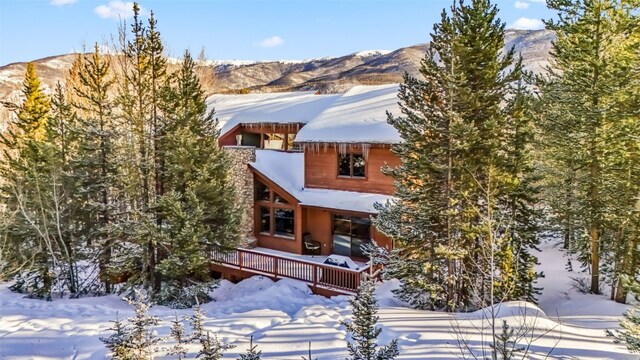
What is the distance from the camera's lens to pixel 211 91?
4288cm

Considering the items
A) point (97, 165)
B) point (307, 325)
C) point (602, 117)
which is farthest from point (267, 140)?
point (602, 117)

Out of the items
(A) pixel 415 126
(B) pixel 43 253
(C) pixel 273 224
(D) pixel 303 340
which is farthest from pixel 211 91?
A: (D) pixel 303 340

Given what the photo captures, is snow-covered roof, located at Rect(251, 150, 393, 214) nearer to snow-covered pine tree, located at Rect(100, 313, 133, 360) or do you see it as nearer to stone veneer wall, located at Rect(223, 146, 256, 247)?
stone veneer wall, located at Rect(223, 146, 256, 247)

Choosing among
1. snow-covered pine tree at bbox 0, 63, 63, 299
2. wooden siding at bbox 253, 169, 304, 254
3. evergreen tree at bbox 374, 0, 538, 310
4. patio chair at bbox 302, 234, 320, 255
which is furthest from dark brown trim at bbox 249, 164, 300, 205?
snow-covered pine tree at bbox 0, 63, 63, 299

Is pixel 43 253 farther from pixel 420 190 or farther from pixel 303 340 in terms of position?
pixel 420 190

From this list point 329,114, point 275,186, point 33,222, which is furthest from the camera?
point 329,114

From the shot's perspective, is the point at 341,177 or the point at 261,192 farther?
the point at 261,192

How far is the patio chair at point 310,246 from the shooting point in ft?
58.3

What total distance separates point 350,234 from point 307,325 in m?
8.44

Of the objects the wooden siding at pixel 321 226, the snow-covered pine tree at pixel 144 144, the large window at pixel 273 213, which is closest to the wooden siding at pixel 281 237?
the large window at pixel 273 213

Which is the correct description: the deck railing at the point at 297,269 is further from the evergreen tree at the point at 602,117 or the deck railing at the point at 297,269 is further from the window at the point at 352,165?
the evergreen tree at the point at 602,117

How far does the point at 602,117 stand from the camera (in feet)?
37.7

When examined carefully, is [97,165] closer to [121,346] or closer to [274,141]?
[121,346]

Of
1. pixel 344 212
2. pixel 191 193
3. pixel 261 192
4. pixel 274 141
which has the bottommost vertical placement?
pixel 344 212
